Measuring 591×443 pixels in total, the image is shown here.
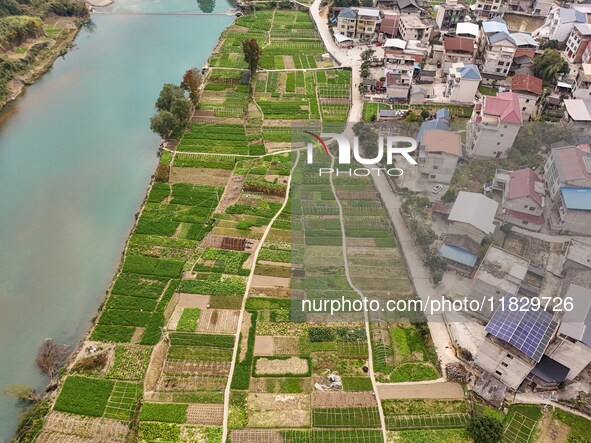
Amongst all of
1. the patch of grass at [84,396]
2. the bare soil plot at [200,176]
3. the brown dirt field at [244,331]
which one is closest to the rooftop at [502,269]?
the brown dirt field at [244,331]

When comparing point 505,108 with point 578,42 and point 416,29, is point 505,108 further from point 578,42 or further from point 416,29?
point 578,42

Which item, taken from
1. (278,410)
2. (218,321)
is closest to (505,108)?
(218,321)

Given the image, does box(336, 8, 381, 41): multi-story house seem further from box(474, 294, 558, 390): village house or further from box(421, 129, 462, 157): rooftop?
box(474, 294, 558, 390): village house

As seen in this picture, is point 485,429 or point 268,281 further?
point 268,281

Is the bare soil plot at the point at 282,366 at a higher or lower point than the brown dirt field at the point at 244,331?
lower

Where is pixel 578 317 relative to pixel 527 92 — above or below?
below

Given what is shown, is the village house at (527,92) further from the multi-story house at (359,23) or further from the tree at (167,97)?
the tree at (167,97)
